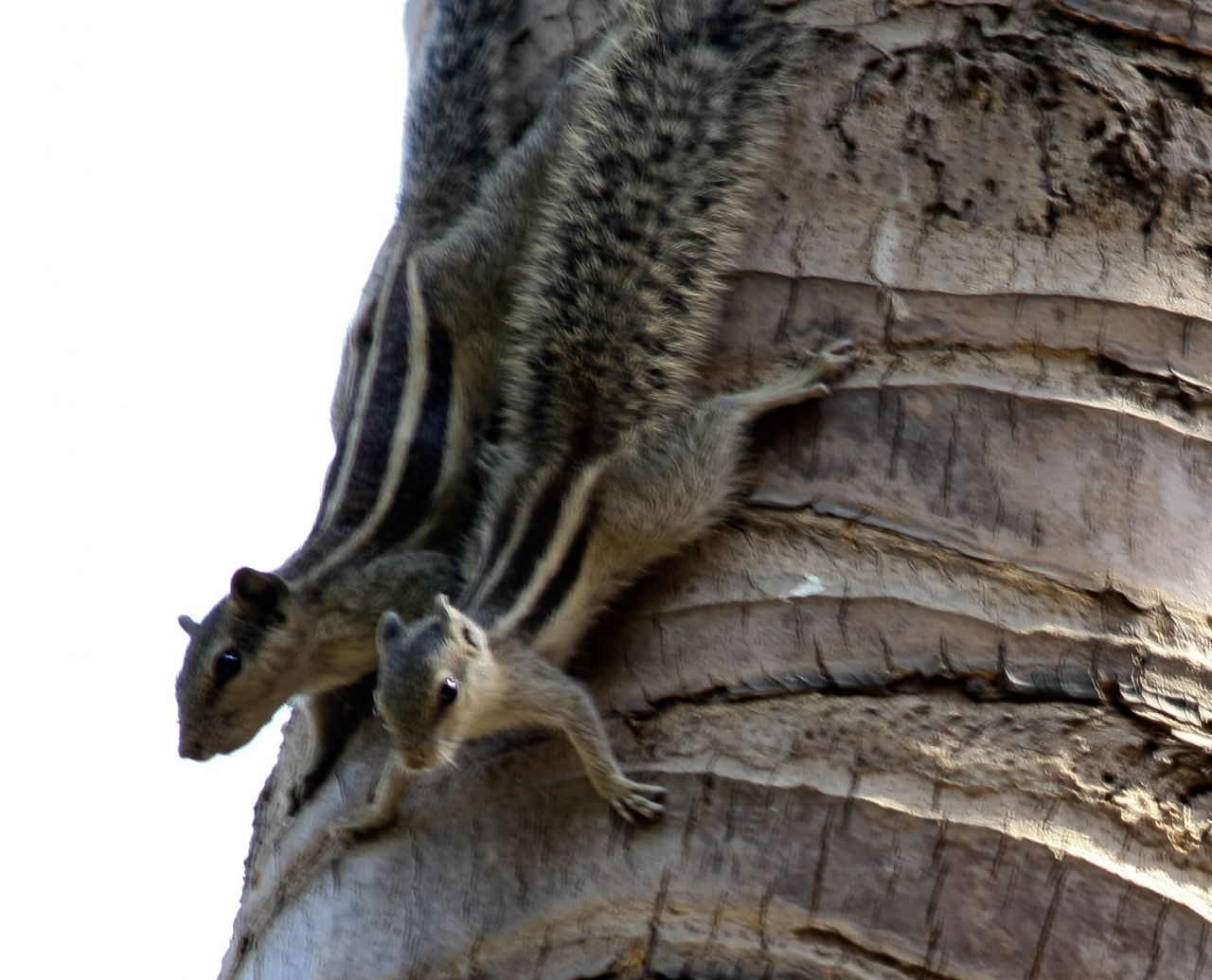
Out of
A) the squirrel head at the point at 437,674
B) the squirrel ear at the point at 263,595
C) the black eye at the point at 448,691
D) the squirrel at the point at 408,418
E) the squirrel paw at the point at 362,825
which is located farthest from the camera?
the squirrel ear at the point at 263,595

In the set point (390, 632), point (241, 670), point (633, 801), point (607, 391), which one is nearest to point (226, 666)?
point (241, 670)

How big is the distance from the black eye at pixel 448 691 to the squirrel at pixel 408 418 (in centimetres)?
40

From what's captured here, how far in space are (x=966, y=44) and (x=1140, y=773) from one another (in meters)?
1.32

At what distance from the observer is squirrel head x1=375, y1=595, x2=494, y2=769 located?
2775mm

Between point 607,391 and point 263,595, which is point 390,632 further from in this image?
point 263,595

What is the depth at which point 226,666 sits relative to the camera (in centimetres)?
401

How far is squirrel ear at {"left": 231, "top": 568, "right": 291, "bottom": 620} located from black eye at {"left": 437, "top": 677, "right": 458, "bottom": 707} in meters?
1.15

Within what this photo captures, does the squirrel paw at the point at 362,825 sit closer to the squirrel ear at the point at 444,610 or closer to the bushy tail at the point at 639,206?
the squirrel ear at the point at 444,610

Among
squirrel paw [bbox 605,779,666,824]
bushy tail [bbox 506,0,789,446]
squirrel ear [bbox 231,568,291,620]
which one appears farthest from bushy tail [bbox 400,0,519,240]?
squirrel paw [bbox 605,779,666,824]

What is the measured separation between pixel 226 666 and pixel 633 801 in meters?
2.10

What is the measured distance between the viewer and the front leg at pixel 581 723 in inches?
86.4

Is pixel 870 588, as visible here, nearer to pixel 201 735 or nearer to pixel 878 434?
pixel 878 434

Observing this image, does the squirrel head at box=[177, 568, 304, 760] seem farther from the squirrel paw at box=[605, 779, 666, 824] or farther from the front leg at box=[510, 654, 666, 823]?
the squirrel paw at box=[605, 779, 666, 824]

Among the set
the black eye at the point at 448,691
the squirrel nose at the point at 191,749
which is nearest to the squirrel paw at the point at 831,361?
the black eye at the point at 448,691
